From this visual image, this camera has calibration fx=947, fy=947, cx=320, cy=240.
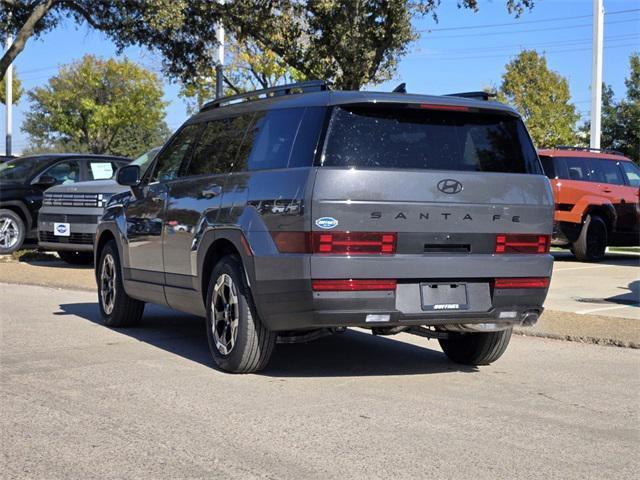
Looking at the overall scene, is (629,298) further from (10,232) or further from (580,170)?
(10,232)

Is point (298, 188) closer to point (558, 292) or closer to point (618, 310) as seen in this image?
point (618, 310)

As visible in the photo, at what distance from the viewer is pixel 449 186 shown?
6.46m

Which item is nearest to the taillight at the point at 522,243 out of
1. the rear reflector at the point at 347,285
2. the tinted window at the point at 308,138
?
the rear reflector at the point at 347,285

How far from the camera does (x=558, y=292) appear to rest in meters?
12.6

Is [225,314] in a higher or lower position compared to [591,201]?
lower

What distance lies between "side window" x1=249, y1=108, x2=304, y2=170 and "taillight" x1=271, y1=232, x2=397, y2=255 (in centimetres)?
62

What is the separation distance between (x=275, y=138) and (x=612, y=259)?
522 inches

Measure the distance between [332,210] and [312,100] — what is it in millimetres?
968

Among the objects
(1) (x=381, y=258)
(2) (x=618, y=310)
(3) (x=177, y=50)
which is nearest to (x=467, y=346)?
(1) (x=381, y=258)

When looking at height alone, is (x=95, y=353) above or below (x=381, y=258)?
below

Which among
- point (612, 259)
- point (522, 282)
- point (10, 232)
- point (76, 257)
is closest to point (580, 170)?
point (612, 259)

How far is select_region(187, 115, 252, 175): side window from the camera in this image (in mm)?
7410

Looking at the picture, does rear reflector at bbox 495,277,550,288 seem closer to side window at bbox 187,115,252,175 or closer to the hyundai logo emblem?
the hyundai logo emblem

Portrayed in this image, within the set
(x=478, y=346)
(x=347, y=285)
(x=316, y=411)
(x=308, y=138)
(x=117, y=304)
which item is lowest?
(x=316, y=411)
